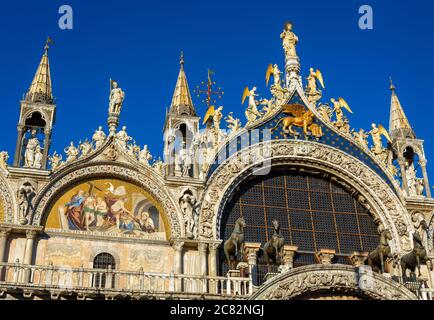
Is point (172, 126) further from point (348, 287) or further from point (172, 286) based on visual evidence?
point (348, 287)

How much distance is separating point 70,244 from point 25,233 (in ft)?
4.25

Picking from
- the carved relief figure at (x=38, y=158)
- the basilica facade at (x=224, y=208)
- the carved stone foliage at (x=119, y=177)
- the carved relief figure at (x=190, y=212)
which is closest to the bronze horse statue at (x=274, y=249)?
the basilica facade at (x=224, y=208)

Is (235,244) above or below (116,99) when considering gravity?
below

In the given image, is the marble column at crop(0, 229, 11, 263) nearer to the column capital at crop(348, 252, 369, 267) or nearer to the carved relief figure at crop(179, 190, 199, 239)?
the carved relief figure at crop(179, 190, 199, 239)

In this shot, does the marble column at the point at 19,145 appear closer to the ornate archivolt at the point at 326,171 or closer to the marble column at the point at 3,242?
the marble column at the point at 3,242

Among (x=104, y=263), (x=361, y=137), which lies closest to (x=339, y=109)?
(x=361, y=137)

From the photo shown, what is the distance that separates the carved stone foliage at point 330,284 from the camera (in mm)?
18688

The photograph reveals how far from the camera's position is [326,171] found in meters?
23.4

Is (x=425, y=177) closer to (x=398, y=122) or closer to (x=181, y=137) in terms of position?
(x=398, y=122)

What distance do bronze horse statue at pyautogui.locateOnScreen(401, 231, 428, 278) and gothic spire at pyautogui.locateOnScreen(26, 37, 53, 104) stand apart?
1213 centimetres

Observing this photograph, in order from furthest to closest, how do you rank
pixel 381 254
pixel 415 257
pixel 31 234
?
pixel 381 254 → pixel 415 257 → pixel 31 234

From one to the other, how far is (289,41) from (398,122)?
509 cm

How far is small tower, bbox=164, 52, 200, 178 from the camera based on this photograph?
2180 cm

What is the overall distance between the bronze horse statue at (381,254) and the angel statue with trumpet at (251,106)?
5.70 m
